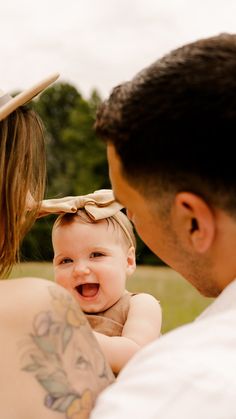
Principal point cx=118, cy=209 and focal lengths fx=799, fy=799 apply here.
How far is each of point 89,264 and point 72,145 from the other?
181ft

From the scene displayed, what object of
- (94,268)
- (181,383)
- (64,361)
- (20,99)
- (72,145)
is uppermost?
(20,99)

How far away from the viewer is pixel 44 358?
89.9 inches

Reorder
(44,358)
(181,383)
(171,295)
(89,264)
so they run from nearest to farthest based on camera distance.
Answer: (181,383)
(44,358)
(89,264)
(171,295)

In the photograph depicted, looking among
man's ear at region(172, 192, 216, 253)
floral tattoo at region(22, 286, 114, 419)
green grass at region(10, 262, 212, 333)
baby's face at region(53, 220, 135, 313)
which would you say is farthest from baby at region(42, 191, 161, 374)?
green grass at region(10, 262, 212, 333)

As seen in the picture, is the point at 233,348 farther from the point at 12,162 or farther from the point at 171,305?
the point at 171,305

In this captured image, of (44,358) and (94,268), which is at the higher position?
(44,358)

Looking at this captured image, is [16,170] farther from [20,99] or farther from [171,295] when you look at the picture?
[171,295]

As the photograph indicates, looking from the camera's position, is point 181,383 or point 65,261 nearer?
point 181,383

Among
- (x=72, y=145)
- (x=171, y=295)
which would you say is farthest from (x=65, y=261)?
(x=72, y=145)

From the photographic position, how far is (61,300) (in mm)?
2391

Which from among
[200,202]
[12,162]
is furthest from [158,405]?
[12,162]

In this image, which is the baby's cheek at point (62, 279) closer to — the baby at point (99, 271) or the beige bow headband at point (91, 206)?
the baby at point (99, 271)

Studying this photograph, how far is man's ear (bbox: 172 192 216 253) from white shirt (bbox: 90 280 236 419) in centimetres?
29

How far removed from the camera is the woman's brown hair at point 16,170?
275cm
